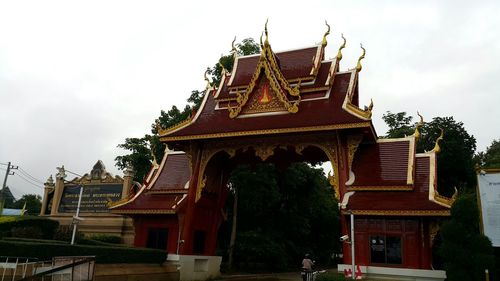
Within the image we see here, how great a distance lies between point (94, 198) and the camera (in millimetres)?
24328

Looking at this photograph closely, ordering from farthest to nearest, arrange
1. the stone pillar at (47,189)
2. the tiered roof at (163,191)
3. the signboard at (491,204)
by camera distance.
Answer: the stone pillar at (47,189), the tiered roof at (163,191), the signboard at (491,204)

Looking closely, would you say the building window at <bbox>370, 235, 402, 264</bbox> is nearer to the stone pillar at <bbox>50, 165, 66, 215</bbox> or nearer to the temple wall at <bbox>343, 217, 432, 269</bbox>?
the temple wall at <bbox>343, 217, 432, 269</bbox>

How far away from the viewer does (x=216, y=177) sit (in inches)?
789

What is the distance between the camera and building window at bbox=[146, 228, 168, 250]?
61.6 feet

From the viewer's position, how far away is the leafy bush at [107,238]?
848 inches

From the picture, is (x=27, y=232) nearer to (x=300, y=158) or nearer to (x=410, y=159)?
(x=300, y=158)

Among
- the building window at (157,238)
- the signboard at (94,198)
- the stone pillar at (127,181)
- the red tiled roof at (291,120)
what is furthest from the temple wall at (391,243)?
the signboard at (94,198)

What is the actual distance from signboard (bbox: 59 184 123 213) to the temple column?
7215 mm

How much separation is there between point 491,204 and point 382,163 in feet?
17.0

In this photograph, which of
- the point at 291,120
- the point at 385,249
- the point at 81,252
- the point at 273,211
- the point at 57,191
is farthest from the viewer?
the point at 273,211

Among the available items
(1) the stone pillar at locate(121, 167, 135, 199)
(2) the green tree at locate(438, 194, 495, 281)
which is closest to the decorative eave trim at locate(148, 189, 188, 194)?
(1) the stone pillar at locate(121, 167, 135, 199)

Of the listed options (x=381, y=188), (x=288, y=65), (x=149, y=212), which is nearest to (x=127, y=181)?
(x=149, y=212)

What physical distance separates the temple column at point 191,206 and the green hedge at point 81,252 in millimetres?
992

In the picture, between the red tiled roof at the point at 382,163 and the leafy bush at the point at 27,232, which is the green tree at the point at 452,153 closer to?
the red tiled roof at the point at 382,163
